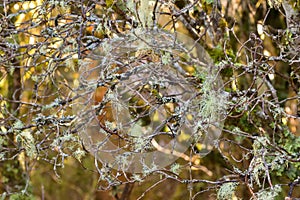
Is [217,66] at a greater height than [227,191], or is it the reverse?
[217,66]

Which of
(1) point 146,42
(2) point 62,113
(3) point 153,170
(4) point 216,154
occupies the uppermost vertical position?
(1) point 146,42

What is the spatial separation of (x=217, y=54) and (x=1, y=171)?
155 centimetres

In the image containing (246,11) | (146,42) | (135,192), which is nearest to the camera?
(146,42)

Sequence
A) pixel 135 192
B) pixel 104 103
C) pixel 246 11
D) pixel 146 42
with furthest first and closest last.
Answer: pixel 135 192
pixel 246 11
pixel 104 103
pixel 146 42

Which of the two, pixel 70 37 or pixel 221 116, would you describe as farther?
pixel 70 37

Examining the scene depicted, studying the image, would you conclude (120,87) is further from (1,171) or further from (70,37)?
(1,171)

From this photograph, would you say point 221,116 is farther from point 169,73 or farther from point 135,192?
point 135,192

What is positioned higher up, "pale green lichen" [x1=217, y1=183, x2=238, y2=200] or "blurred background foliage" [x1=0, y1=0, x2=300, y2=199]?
"blurred background foliage" [x1=0, y1=0, x2=300, y2=199]

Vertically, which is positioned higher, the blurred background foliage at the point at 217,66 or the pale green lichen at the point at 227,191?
the blurred background foliage at the point at 217,66

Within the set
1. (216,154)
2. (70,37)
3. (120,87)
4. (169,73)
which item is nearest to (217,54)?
(169,73)

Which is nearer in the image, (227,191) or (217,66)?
(227,191)

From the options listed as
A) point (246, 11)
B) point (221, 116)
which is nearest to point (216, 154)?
point (246, 11)

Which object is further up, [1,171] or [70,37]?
[70,37]

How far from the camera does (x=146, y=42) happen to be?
214cm
